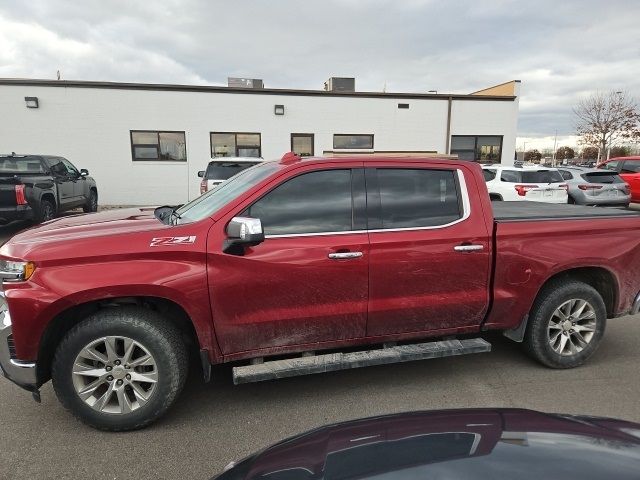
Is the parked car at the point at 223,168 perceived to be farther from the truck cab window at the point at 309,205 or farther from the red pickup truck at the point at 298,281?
the truck cab window at the point at 309,205

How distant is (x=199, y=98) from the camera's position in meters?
17.2

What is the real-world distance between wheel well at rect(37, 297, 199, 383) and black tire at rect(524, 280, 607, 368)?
2881mm

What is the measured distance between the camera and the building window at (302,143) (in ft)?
59.6

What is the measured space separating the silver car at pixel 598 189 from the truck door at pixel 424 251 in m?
11.8

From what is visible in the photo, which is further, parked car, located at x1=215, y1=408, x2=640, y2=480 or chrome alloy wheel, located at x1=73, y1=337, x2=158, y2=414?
chrome alloy wheel, located at x1=73, y1=337, x2=158, y2=414

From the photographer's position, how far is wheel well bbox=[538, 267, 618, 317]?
158 inches

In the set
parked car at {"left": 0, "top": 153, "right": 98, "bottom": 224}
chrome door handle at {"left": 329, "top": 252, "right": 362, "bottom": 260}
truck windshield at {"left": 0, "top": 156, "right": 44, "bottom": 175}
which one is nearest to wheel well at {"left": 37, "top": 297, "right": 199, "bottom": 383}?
chrome door handle at {"left": 329, "top": 252, "right": 362, "bottom": 260}

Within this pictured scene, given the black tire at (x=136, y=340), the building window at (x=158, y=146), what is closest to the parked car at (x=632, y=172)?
the building window at (x=158, y=146)

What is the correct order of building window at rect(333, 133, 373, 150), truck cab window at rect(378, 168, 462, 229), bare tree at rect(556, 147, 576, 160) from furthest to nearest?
1. bare tree at rect(556, 147, 576, 160)
2. building window at rect(333, 133, 373, 150)
3. truck cab window at rect(378, 168, 462, 229)

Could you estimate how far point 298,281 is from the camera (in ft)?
10.5

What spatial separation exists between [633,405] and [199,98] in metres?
16.9

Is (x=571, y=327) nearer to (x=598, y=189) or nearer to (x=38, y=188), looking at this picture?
(x=38, y=188)

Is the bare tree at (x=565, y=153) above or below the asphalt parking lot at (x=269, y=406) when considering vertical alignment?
above

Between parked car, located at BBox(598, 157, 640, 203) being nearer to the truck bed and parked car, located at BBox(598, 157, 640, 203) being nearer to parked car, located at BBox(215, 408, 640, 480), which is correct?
the truck bed
